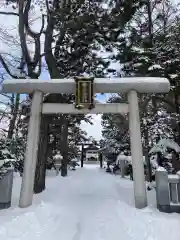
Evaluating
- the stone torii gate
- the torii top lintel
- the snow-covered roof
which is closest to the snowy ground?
the stone torii gate

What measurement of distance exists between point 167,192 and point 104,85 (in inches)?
146

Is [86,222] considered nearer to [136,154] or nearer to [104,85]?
[136,154]

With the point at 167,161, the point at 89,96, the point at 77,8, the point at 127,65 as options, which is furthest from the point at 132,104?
the point at 167,161

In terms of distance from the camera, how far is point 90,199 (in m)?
7.98

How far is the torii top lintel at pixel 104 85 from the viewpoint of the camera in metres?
7.28

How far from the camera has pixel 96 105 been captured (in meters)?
7.55

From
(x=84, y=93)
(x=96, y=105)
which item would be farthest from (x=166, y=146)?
(x=84, y=93)

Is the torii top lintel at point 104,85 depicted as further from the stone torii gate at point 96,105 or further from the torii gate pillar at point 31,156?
the torii gate pillar at point 31,156

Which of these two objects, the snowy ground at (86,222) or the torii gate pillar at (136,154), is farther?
the torii gate pillar at (136,154)

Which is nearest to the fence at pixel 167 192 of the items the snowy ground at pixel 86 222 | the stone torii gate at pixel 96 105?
the snowy ground at pixel 86 222

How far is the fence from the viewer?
605cm

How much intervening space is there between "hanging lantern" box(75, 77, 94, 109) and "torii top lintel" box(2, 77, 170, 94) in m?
0.22

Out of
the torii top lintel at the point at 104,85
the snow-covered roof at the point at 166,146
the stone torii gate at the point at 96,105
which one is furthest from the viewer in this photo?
the snow-covered roof at the point at 166,146

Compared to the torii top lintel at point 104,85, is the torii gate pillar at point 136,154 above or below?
below
